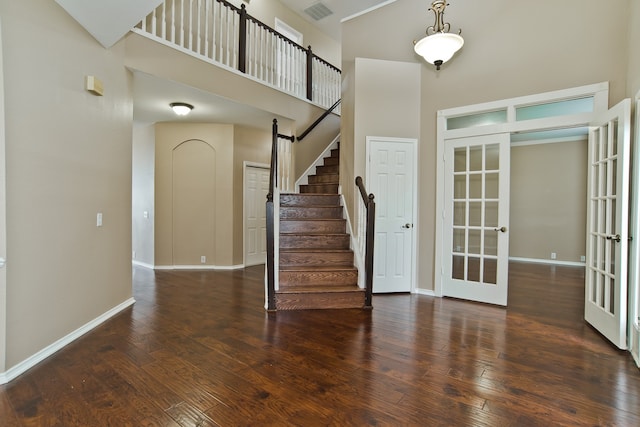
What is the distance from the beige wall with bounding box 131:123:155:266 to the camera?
5879mm

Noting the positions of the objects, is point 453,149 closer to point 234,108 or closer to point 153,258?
point 234,108

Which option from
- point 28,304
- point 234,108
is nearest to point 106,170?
point 28,304

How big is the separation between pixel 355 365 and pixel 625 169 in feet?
8.87

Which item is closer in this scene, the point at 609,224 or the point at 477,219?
the point at 609,224

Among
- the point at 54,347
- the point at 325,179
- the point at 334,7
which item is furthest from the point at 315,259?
the point at 334,7

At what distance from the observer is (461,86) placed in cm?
407

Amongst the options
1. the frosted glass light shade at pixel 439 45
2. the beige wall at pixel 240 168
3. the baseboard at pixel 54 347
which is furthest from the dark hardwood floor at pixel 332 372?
the frosted glass light shade at pixel 439 45

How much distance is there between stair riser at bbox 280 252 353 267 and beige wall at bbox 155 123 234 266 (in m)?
2.26

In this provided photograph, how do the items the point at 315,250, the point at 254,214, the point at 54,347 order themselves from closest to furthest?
the point at 54,347 → the point at 315,250 → the point at 254,214

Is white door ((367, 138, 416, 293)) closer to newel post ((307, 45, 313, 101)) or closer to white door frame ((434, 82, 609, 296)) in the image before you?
white door frame ((434, 82, 609, 296))

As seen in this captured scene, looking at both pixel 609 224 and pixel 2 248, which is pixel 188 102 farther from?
pixel 609 224

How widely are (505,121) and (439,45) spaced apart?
47.2 inches

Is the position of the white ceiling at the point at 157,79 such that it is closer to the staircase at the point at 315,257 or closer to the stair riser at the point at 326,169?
the stair riser at the point at 326,169

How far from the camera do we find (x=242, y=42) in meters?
4.86
